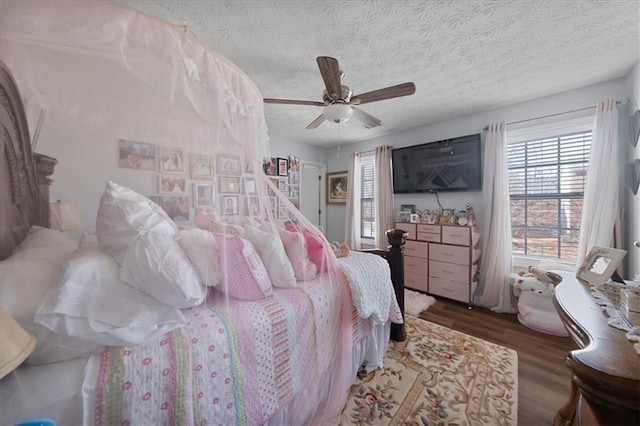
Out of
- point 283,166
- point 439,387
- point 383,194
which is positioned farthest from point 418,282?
point 283,166

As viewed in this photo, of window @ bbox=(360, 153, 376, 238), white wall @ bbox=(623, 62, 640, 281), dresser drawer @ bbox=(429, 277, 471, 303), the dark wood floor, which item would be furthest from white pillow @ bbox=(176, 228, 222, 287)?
window @ bbox=(360, 153, 376, 238)

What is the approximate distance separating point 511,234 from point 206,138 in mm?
3481

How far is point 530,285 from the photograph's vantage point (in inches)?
96.3

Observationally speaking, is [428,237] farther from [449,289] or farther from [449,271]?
[449,289]

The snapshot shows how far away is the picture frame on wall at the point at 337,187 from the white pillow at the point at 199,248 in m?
3.74

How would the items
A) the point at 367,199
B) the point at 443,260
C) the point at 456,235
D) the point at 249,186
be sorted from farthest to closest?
the point at 367,199 → the point at 443,260 → the point at 456,235 → the point at 249,186

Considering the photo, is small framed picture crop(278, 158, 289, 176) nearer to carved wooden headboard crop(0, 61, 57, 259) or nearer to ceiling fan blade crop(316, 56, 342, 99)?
ceiling fan blade crop(316, 56, 342, 99)

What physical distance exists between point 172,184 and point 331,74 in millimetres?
1330

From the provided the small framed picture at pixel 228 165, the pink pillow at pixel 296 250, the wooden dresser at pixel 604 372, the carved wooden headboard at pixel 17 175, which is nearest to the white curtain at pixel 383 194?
the pink pillow at pixel 296 250

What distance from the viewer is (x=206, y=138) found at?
98 cm

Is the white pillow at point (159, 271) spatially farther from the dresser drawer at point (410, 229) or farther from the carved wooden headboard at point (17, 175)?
the dresser drawer at point (410, 229)

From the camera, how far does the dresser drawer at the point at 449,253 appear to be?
2.89 m

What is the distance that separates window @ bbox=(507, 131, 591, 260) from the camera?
253cm

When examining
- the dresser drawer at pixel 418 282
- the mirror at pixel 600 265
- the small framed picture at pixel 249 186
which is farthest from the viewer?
the dresser drawer at pixel 418 282
